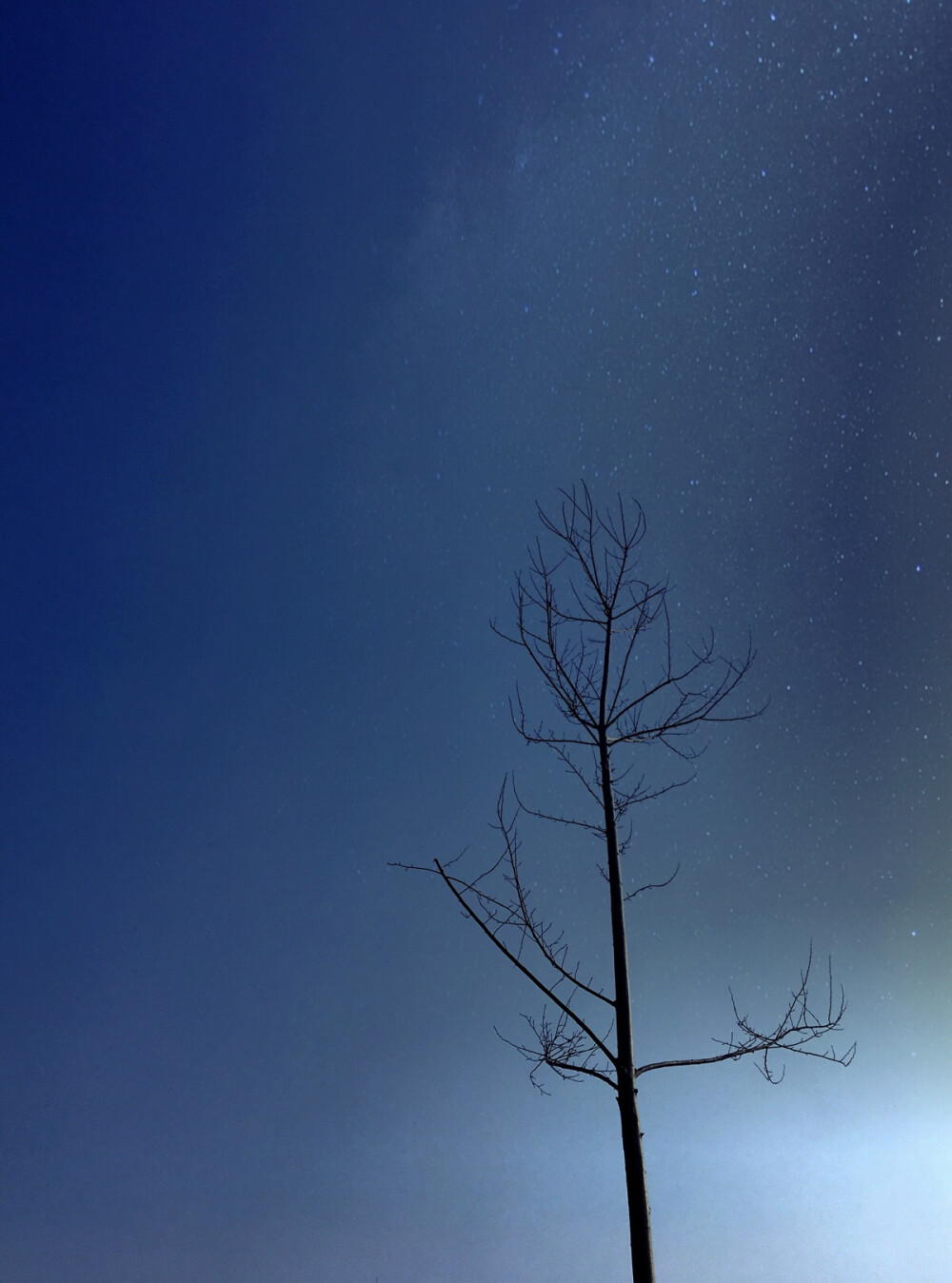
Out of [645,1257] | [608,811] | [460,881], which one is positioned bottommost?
[645,1257]

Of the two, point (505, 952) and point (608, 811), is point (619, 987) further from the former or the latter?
point (608, 811)

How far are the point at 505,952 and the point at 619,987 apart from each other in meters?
0.48

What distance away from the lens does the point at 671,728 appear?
4.70 m

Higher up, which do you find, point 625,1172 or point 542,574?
point 542,574

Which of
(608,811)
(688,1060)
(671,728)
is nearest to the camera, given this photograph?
(688,1060)

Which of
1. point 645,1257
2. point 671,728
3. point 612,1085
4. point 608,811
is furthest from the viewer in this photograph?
point 671,728

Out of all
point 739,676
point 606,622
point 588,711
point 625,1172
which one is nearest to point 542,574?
point 606,622

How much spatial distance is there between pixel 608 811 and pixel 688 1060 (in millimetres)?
1046

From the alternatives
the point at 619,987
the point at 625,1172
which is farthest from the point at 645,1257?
the point at 619,987

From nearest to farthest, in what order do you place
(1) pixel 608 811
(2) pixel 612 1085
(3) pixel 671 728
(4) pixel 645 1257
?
(4) pixel 645 1257
(2) pixel 612 1085
(1) pixel 608 811
(3) pixel 671 728

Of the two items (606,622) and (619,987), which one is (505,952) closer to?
(619,987)

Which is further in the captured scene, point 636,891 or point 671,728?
point 671,728

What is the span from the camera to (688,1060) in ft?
13.1

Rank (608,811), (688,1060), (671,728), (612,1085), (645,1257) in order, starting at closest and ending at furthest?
(645,1257)
(612,1085)
(688,1060)
(608,811)
(671,728)
